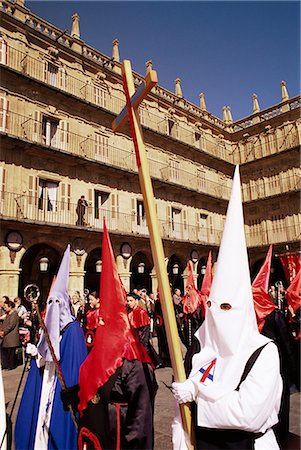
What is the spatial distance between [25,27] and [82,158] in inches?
233

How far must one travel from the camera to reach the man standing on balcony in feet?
49.6

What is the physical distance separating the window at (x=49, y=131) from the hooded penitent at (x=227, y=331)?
557 inches

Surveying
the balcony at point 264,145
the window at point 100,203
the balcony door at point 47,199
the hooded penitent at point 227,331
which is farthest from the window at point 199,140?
the hooded penitent at point 227,331

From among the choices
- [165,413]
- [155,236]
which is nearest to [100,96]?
[165,413]

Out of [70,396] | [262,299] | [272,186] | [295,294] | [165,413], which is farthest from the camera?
[272,186]

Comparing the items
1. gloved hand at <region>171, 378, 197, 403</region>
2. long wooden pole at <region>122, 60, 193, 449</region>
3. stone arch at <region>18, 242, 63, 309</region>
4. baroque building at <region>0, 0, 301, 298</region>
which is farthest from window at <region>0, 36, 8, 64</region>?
gloved hand at <region>171, 378, 197, 403</region>

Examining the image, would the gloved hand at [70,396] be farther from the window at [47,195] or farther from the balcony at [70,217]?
the window at [47,195]

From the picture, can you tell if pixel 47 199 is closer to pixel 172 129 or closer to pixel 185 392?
pixel 172 129

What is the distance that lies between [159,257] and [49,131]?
14.5 m

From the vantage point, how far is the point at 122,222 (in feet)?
55.5

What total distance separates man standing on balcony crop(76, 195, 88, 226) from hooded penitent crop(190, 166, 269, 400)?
1328 centimetres

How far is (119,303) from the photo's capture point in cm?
265

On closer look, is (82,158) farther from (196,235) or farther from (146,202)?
(146,202)

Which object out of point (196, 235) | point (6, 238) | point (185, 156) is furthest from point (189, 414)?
point (185, 156)
